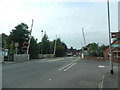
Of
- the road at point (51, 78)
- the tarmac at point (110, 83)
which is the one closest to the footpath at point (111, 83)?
the tarmac at point (110, 83)

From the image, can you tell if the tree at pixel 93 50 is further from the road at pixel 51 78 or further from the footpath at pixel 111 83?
the footpath at pixel 111 83

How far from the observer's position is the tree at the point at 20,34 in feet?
188

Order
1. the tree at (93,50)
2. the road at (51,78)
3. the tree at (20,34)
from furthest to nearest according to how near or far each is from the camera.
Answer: the tree at (93,50), the tree at (20,34), the road at (51,78)

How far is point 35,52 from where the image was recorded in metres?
58.0

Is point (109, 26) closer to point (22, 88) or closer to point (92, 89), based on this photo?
point (92, 89)

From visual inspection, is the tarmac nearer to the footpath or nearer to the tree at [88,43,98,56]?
the footpath

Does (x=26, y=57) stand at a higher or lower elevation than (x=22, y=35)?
lower

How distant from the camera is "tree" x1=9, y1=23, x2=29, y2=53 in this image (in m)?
57.4

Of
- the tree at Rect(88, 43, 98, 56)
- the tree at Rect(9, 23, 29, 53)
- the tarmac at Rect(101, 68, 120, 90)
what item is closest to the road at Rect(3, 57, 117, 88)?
the tarmac at Rect(101, 68, 120, 90)

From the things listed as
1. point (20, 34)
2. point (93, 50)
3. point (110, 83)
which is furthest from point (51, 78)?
point (93, 50)

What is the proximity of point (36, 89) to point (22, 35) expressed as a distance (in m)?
50.1

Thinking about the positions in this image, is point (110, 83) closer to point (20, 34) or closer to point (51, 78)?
point (51, 78)

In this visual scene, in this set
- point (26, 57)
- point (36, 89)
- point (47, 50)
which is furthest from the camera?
point (47, 50)

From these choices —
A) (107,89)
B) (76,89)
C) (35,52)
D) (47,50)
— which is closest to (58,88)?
(76,89)
